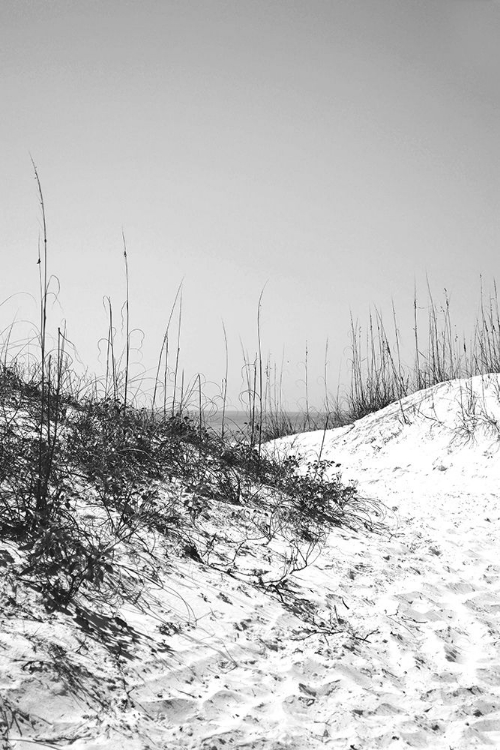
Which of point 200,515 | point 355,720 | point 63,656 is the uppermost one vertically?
point 200,515

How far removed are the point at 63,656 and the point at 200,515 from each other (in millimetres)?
1559

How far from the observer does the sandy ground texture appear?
1558 millimetres

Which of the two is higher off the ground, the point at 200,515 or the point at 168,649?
the point at 200,515

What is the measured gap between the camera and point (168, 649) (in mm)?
1923

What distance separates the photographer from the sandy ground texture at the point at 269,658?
156cm

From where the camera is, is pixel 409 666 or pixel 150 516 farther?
pixel 150 516

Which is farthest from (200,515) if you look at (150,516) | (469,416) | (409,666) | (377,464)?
(469,416)

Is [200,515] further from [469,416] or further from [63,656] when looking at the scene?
[469,416]

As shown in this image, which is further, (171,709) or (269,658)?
(269,658)

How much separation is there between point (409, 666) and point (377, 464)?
4.45 metres

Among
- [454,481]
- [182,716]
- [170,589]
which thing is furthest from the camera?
[454,481]

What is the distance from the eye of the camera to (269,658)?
80.7 inches

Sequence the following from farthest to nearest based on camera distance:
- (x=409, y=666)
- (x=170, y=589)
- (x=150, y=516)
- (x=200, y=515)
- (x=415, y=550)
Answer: (x=415, y=550) → (x=200, y=515) → (x=150, y=516) → (x=170, y=589) → (x=409, y=666)

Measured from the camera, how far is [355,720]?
1753mm
